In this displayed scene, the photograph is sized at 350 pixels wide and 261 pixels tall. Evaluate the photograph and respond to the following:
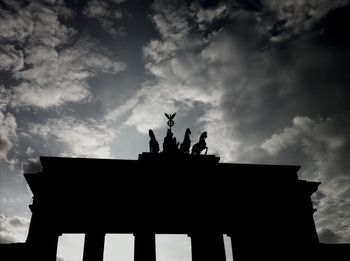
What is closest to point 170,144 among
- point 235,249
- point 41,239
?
point 235,249

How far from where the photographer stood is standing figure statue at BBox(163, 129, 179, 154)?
67.0 ft

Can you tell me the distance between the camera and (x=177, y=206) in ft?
62.5

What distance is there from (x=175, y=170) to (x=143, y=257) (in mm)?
5533

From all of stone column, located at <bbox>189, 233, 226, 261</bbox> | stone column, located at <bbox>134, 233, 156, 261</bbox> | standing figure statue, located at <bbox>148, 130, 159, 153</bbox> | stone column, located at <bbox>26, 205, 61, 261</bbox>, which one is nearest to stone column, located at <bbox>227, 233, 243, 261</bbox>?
stone column, located at <bbox>189, 233, 226, 261</bbox>

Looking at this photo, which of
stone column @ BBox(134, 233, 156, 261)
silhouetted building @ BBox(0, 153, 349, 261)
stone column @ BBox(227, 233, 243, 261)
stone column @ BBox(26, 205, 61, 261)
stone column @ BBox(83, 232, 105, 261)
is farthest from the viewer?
stone column @ BBox(227, 233, 243, 261)

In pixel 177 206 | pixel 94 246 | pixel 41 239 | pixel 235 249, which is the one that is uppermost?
pixel 177 206

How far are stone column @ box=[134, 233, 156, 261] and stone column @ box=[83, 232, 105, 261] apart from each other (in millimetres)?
1922

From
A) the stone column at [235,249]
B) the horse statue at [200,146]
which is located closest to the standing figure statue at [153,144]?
the horse statue at [200,146]

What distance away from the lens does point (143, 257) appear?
17250 millimetres

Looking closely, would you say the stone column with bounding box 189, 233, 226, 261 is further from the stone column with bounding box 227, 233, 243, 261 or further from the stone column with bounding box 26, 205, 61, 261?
the stone column with bounding box 26, 205, 61, 261

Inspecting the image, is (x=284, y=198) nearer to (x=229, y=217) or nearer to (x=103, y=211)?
(x=229, y=217)

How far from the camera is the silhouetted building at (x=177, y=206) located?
17859 millimetres

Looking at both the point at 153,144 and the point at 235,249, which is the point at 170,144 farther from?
the point at 235,249

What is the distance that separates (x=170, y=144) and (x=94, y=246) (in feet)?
25.3
